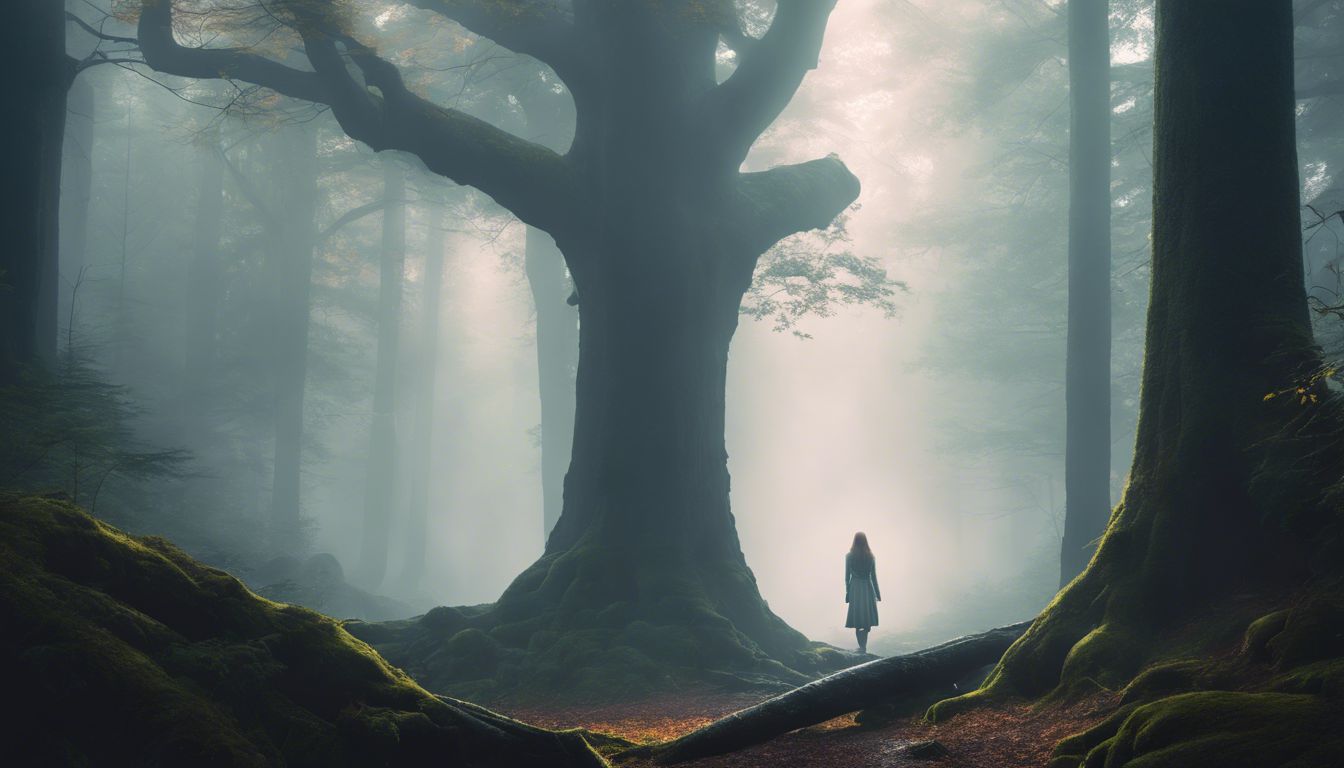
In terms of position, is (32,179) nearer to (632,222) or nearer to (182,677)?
(632,222)

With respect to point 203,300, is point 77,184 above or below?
above

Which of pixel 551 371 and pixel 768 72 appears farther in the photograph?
pixel 551 371

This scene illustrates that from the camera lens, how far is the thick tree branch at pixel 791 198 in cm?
1395

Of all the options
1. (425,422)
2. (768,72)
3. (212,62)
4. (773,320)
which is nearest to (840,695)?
(768,72)

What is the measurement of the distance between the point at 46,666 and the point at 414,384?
4493 cm

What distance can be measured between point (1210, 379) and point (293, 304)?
1162 inches

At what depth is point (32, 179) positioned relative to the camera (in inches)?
448

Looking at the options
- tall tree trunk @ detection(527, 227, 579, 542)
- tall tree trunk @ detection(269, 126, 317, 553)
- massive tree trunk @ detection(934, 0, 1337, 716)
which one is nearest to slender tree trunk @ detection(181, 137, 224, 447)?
tall tree trunk @ detection(269, 126, 317, 553)

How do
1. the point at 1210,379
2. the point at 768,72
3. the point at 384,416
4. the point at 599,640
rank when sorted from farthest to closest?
the point at 384,416 → the point at 768,72 → the point at 599,640 → the point at 1210,379

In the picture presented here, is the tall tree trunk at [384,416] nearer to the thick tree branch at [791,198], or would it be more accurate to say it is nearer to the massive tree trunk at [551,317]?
the massive tree trunk at [551,317]

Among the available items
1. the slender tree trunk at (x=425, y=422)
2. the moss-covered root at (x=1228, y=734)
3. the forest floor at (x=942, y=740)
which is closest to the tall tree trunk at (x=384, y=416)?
the slender tree trunk at (x=425, y=422)

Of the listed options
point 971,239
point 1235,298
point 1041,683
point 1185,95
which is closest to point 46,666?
point 1041,683

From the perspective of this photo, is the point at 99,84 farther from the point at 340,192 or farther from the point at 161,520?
the point at 161,520

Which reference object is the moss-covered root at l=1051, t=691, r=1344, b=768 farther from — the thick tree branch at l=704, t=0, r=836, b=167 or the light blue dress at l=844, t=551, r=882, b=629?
the thick tree branch at l=704, t=0, r=836, b=167
